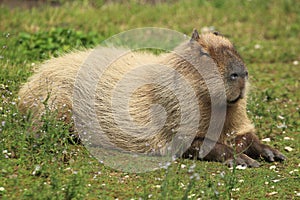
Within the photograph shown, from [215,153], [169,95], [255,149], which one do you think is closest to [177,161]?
[215,153]

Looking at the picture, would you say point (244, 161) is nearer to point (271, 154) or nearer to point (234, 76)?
point (271, 154)

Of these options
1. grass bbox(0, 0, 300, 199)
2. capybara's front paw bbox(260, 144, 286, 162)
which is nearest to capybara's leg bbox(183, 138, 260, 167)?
grass bbox(0, 0, 300, 199)

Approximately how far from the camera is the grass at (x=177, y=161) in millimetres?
4676

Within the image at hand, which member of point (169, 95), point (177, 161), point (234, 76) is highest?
point (234, 76)

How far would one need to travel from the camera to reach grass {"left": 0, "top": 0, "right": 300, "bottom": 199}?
4.68 metres

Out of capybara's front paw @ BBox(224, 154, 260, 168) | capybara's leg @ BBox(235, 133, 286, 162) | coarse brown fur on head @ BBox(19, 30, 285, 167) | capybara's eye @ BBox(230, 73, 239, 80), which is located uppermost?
capybara's eye @ BBox(230, 73, 239, 80)

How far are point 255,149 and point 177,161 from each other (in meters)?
0.93

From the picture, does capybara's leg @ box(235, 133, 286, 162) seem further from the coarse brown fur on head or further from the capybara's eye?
the capybara's eye

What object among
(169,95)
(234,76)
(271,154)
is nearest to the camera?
(234,76)

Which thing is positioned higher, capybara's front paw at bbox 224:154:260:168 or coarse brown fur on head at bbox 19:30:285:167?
coarse brown fur on head at bbox 19:30:285:167

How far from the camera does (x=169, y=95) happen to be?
5703 mm

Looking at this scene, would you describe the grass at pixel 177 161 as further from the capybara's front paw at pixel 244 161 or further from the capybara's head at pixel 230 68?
the capybara's head at pixel 230 68

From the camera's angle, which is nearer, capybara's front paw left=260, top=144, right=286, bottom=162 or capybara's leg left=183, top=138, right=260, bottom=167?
capybara's leg left=183, top=138, right=260, bottom=167

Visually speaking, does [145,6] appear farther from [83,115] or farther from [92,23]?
[83,115]
